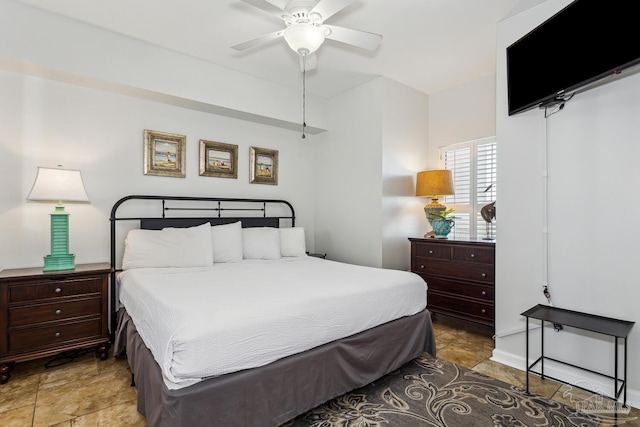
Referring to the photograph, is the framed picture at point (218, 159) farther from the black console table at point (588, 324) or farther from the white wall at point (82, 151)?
the black console table at point (588, 324)

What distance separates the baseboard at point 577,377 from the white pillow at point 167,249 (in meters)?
2.76

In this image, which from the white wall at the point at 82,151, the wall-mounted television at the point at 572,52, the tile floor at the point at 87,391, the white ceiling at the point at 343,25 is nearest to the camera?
the wall-mounted television at the point at 572,52

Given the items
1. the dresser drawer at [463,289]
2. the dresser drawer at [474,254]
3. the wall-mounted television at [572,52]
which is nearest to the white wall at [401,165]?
the dresser drawer at [463,289]

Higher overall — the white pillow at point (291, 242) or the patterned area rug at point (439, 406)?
the white pillow at point (291, 242)

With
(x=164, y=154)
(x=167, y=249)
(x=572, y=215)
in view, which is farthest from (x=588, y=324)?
(x=164, y=154)

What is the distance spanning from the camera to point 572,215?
7.73ft

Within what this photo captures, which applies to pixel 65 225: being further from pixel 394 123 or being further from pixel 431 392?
pixel 394 123

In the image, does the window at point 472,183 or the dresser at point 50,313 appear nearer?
→ the dresser at point 50,313

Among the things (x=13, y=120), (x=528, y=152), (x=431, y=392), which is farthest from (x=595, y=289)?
(x=13, y=120)

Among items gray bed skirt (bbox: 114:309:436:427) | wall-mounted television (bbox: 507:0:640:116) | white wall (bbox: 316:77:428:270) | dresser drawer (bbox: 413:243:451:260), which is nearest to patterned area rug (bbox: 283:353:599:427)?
gray bed skirt (bbox: 114:309:436:427)

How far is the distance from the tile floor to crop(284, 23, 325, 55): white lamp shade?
8.33ft

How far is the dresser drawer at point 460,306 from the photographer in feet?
10.3

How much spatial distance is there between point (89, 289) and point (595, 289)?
3825mm

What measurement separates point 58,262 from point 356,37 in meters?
2.92
